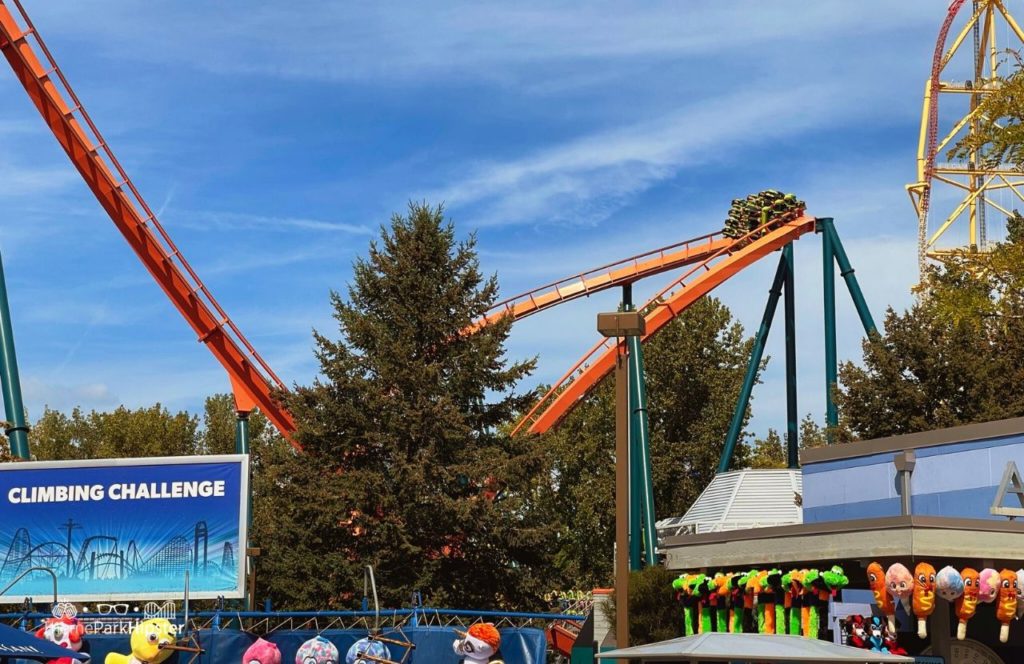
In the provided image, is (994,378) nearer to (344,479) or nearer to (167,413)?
(344,479)

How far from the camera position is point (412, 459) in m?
29.4

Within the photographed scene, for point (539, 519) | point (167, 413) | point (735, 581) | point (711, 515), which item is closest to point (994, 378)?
point (711, 515)

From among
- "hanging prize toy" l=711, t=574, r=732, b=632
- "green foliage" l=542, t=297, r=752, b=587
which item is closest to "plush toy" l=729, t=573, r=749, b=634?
"hanging prize toy" l=711, t=574, r=732, b=632

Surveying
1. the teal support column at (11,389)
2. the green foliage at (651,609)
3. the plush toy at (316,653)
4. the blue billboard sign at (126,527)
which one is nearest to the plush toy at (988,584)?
the plush toy at (316,653)

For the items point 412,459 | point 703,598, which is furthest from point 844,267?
point 703,598

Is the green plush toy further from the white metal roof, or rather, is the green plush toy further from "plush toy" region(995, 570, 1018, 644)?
the white metal roof

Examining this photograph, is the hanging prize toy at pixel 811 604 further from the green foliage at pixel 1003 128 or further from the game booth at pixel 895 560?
the green foliage at pixel 1003 128

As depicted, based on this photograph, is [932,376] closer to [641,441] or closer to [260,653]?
[641,441]

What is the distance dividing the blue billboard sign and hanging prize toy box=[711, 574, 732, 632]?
8.02 metres

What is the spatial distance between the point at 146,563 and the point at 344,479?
24.4 ft

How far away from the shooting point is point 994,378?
3694 cm

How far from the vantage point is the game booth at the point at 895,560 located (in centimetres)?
1552

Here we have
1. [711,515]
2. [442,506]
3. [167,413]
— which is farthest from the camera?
[167,413]

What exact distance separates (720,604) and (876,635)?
218 cm
